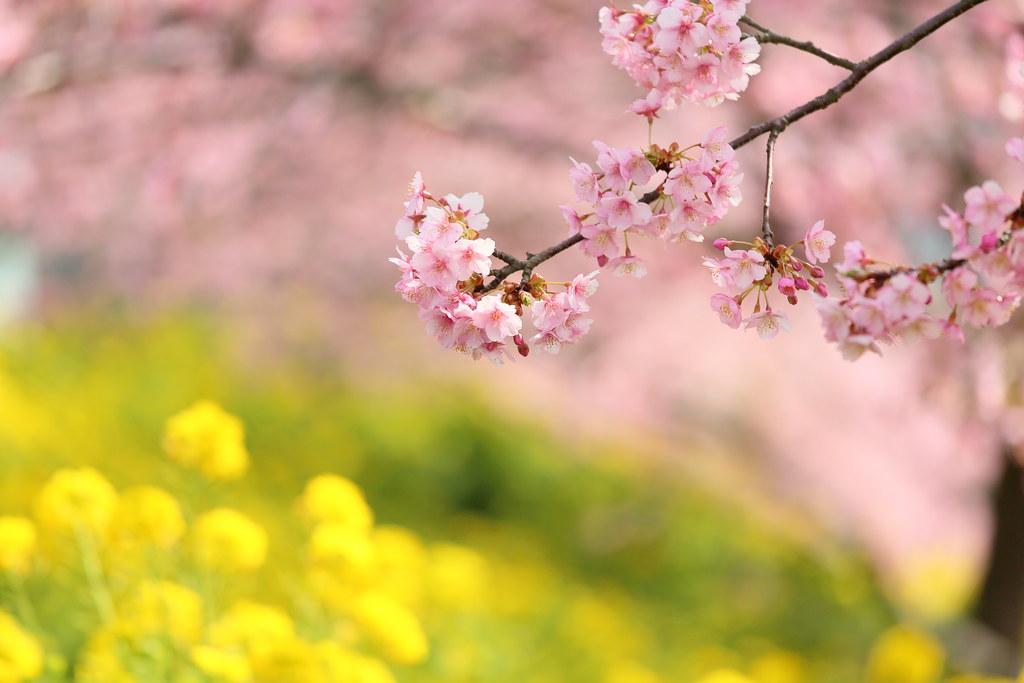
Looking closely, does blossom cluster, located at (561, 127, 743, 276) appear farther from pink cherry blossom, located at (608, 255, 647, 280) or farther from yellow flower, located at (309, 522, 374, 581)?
yellow flower, located at (309, 522, 374, 581)

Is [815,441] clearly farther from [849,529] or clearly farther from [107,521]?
[107,521]

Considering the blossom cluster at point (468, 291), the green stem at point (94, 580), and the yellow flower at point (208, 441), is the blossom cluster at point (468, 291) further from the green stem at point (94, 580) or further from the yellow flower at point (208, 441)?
the green stem at point (94, 580)

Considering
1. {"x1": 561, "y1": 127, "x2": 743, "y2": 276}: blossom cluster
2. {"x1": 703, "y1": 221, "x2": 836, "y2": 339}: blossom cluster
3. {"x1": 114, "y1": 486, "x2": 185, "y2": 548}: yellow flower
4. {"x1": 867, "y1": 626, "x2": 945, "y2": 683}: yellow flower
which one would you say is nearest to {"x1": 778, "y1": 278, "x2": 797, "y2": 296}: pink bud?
{"x1": 703, "y1": 221, "x2": 836, "y2": 339}: blossom cluster

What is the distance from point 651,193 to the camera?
1235mm

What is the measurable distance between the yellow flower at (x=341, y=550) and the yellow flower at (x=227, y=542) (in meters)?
0.11

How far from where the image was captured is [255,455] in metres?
6.68

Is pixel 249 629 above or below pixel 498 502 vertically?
below

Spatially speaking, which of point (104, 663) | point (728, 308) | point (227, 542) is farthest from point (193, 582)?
point (728, 308)

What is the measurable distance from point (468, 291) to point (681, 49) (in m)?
0.37

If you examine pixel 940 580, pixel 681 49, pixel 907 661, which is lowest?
pixel 681 49

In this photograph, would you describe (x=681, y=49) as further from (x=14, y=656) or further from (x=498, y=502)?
(x=498, y=502)

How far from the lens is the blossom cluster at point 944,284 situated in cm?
116

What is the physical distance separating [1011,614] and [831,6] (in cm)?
283

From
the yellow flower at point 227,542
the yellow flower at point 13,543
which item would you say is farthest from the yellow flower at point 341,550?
the yellow flower at point 13,543
